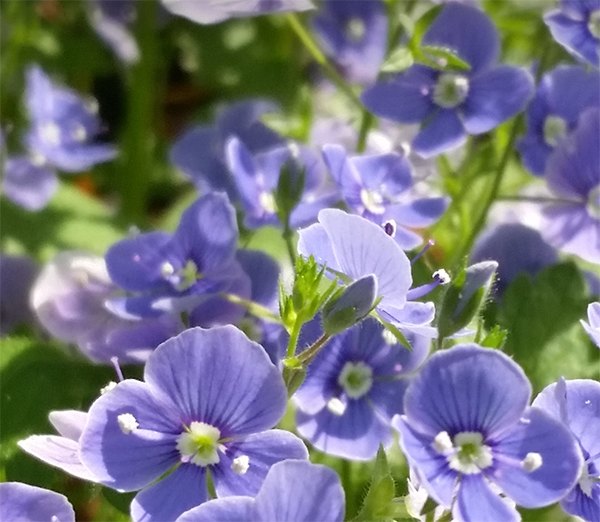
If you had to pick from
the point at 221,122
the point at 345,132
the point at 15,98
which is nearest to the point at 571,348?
the point at 345,132

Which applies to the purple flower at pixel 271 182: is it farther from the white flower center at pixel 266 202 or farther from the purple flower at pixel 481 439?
the purple flower at pixel 481 439

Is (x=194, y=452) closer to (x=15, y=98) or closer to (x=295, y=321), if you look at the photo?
(x=295, y=321)

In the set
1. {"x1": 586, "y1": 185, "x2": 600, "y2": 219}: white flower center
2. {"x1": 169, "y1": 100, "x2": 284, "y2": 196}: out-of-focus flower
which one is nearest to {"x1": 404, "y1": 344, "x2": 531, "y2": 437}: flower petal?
{"x1": 586, "y1": 185, "x2": 600, "y2": 219}: white flower center

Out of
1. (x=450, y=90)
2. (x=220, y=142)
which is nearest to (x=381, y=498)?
(x=450, y=90)

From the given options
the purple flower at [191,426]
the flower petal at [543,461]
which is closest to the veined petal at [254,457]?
the purple flower at [191,426]

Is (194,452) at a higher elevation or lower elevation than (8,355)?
higher

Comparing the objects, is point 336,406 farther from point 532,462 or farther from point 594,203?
point 594,203
